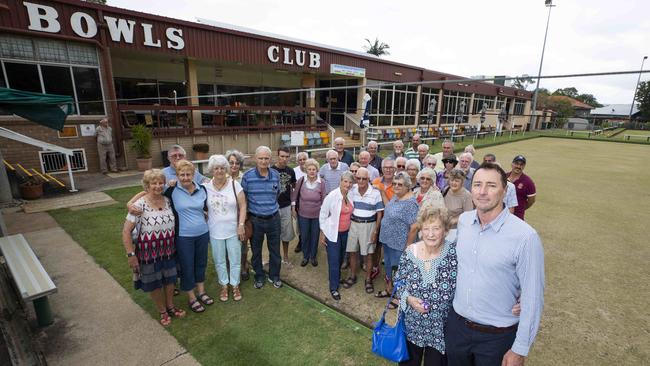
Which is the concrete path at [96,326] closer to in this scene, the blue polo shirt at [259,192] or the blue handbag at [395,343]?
the blue polo shirt at [259,192]

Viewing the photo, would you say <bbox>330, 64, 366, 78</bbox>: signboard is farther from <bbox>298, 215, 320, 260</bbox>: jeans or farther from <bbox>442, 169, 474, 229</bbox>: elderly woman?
<bbox>442, 169, 474, 229</bbox>: elderly woman

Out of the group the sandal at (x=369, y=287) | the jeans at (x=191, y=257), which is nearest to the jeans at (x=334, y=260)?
the sandal at (x=369, y=287)

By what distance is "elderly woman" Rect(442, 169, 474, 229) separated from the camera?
11.5ft

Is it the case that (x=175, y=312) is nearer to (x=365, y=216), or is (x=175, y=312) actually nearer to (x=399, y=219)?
(x=365, y=216)

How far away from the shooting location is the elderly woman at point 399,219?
3.38 metres

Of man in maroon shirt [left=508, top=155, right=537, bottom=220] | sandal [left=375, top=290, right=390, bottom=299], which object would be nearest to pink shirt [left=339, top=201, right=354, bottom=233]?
sandal [left=375, top=290, right=390, bottom=299]

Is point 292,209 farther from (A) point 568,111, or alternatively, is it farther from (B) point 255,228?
(A) point 568,111

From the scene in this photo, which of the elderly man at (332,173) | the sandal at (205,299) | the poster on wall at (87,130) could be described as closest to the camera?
the sandal at (205,299)

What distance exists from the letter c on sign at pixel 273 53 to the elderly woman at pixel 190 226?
1216cm

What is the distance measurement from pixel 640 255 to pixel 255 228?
633 centimetres

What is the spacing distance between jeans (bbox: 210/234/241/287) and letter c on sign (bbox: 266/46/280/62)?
1228cm

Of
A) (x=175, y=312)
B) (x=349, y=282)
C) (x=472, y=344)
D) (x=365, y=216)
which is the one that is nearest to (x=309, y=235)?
(x=349, y=282)

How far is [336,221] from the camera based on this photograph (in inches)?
145

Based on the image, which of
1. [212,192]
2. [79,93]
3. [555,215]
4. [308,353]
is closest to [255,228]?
[212,192]
